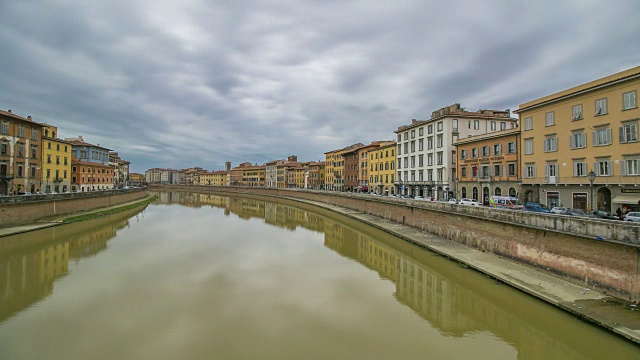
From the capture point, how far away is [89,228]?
33.2m

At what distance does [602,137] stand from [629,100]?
2.96 meters

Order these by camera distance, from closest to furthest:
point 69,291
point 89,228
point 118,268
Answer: point 69,291 < point 118,268 < point 89,228

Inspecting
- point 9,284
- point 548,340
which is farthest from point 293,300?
point 9,284

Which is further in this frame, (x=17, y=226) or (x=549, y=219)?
(x=17, y=226)

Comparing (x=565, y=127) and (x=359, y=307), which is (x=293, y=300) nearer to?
(x=359, y=307)

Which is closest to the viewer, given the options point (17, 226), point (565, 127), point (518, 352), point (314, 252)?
point (518, 352)

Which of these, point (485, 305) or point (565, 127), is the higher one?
point (565, 127)

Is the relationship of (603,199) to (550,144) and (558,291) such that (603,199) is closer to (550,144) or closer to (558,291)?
(550,144)

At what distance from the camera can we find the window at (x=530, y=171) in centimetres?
3002

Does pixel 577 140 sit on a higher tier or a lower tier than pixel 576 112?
lower

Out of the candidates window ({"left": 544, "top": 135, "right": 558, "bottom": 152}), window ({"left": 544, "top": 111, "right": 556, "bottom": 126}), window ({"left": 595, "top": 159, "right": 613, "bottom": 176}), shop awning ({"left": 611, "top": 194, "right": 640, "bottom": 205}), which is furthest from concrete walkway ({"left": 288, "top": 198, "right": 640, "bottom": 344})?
window ({"left": 544, "top": 111, "right": 556, "bottom": 126})

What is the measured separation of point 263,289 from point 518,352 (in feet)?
34.6

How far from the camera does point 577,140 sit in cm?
2547

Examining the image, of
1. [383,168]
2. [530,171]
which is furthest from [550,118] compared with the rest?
[383,168]
